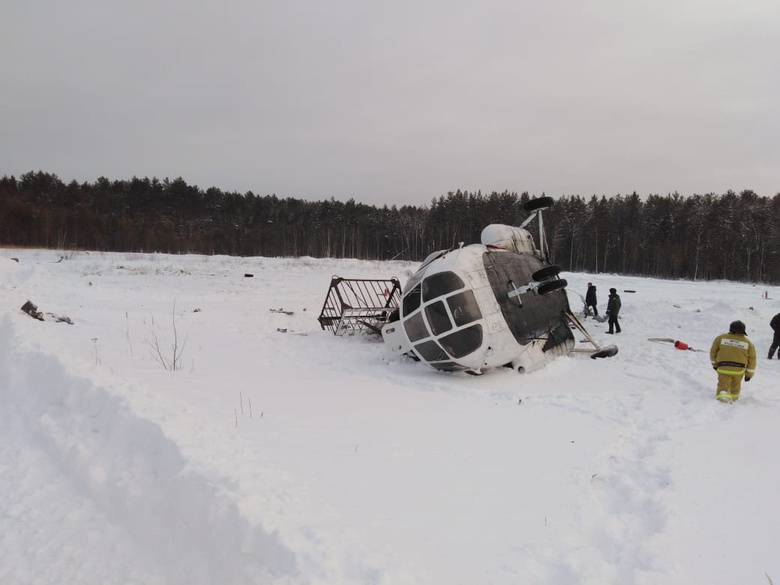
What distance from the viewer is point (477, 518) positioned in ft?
13.0

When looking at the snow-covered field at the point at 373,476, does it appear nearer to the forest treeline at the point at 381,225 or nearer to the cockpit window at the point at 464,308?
the cockpit window at the point at 464,308

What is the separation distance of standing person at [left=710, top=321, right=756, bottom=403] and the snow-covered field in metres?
0.41

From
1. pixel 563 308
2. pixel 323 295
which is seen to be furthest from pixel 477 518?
pixel 323 295

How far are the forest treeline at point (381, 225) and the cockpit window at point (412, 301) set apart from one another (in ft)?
127

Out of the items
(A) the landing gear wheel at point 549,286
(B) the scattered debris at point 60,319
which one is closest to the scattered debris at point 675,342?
(A) the landing gear wheel at point 549,286

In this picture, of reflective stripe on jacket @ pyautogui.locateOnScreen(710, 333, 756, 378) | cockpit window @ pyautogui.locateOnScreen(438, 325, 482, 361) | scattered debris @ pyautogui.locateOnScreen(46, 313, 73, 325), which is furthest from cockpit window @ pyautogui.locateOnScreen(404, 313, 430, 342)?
scattered debris @ pyautogui.locateOnScreen(46, 313, 73, 325)

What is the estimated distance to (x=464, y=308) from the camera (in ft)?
32.5

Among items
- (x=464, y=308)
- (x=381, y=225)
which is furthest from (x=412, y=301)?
(x=381, y=225)

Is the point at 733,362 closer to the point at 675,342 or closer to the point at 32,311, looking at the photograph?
the point at 675,342

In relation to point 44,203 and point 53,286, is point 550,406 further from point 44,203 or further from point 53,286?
point 44,203

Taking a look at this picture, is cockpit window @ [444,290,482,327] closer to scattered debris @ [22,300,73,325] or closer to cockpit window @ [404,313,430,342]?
cockpit window @ [404,313,430,342]

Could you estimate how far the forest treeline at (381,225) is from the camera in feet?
168

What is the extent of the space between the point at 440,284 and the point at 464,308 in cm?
80

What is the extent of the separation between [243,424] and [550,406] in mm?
5357
